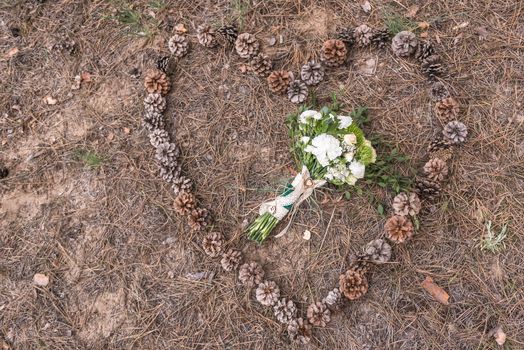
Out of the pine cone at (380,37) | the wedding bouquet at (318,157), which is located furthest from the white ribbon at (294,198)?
the pine cone at (380,37)

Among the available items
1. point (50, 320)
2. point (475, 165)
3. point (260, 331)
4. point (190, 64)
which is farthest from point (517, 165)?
point (50, 320)

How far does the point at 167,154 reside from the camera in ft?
9.53

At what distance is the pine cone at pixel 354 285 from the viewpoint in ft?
8.59

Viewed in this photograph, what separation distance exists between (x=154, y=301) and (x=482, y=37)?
2715mm

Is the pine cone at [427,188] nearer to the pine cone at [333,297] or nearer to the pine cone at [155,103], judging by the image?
the pine cone at [333,297]

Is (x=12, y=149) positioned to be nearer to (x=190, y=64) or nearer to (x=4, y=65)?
(x=4, y=65)

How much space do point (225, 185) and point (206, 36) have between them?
1.02m

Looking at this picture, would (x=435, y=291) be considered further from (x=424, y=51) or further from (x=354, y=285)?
(x=424, y=51)

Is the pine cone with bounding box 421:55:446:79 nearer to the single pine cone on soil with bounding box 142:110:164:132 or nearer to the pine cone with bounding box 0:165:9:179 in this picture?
the single pine cone on soil with bounding box 142:110:164:132

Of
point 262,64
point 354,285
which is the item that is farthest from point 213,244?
point 262,64

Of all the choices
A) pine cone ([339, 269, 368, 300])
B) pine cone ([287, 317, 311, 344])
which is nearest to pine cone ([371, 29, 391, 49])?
pine cone ([339, 269, 368, 300])

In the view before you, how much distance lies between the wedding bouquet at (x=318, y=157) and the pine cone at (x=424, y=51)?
2.19 feet

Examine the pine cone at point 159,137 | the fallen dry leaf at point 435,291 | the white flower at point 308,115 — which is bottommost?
the fallen dry leaf at point 435,291

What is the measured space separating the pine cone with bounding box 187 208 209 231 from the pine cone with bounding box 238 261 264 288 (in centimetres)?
37
